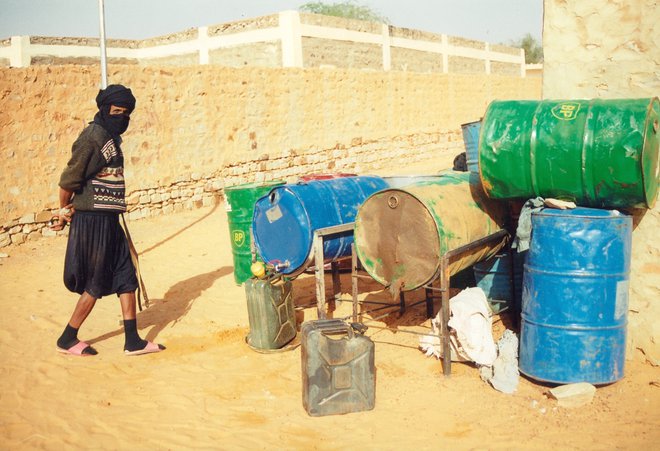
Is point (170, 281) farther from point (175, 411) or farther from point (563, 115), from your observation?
point (563, 115)

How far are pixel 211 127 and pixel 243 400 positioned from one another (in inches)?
337

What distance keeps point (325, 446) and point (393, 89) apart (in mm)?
14310

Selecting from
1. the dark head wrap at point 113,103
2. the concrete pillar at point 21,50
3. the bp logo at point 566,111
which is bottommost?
the bp logo at point 566,111

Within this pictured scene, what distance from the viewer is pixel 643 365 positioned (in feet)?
15.0

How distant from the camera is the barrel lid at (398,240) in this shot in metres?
4.57

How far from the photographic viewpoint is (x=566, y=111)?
425 cm

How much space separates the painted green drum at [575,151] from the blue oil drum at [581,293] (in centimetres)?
18

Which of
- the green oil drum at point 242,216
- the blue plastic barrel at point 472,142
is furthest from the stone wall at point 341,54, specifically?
the blue plastic barrel at point 472,142

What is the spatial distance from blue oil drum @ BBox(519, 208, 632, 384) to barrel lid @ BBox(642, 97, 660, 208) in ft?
0.82

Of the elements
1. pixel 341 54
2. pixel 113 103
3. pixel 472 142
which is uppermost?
pixel 341 54

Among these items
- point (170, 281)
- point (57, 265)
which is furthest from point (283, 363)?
point (57, 265)

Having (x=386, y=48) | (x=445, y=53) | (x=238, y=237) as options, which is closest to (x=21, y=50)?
(x=386, y=48)

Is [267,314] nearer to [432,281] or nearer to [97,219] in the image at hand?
[432,281]

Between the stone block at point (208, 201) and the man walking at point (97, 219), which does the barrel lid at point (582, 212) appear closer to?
the man walking at point (97, 219)
